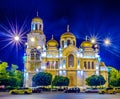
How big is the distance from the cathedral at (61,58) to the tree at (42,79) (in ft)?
Answer: 20.2

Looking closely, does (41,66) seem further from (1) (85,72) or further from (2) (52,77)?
(1) (85,72)

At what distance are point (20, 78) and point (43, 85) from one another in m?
19.6

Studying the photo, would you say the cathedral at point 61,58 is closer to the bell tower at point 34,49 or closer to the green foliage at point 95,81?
the bell tower at point 34,49

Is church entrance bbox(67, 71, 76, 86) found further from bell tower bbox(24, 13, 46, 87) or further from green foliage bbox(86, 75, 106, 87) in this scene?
bell tower bbox(24, 13, 46, 87)

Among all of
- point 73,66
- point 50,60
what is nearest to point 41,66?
point 50,60

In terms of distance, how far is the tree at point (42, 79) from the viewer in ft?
238

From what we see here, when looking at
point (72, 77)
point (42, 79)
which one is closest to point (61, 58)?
point (72, 77)

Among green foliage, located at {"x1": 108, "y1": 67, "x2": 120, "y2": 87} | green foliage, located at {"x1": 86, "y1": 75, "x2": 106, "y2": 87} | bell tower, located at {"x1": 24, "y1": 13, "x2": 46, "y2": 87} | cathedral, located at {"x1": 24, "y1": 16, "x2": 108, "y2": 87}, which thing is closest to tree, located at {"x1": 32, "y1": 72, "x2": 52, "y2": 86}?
cathedral, located at {"x1": 24, "y1": 16, "x2": 108, "y2": 87}

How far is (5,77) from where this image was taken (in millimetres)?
73062

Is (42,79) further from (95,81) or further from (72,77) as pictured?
(95,81)

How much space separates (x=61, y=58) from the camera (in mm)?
79625

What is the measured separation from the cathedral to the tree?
6.17 metres

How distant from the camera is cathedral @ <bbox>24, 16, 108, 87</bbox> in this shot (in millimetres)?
79250

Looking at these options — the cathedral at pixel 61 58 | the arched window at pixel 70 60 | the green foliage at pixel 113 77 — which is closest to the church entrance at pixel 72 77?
the cathedral at pixel 61 58
